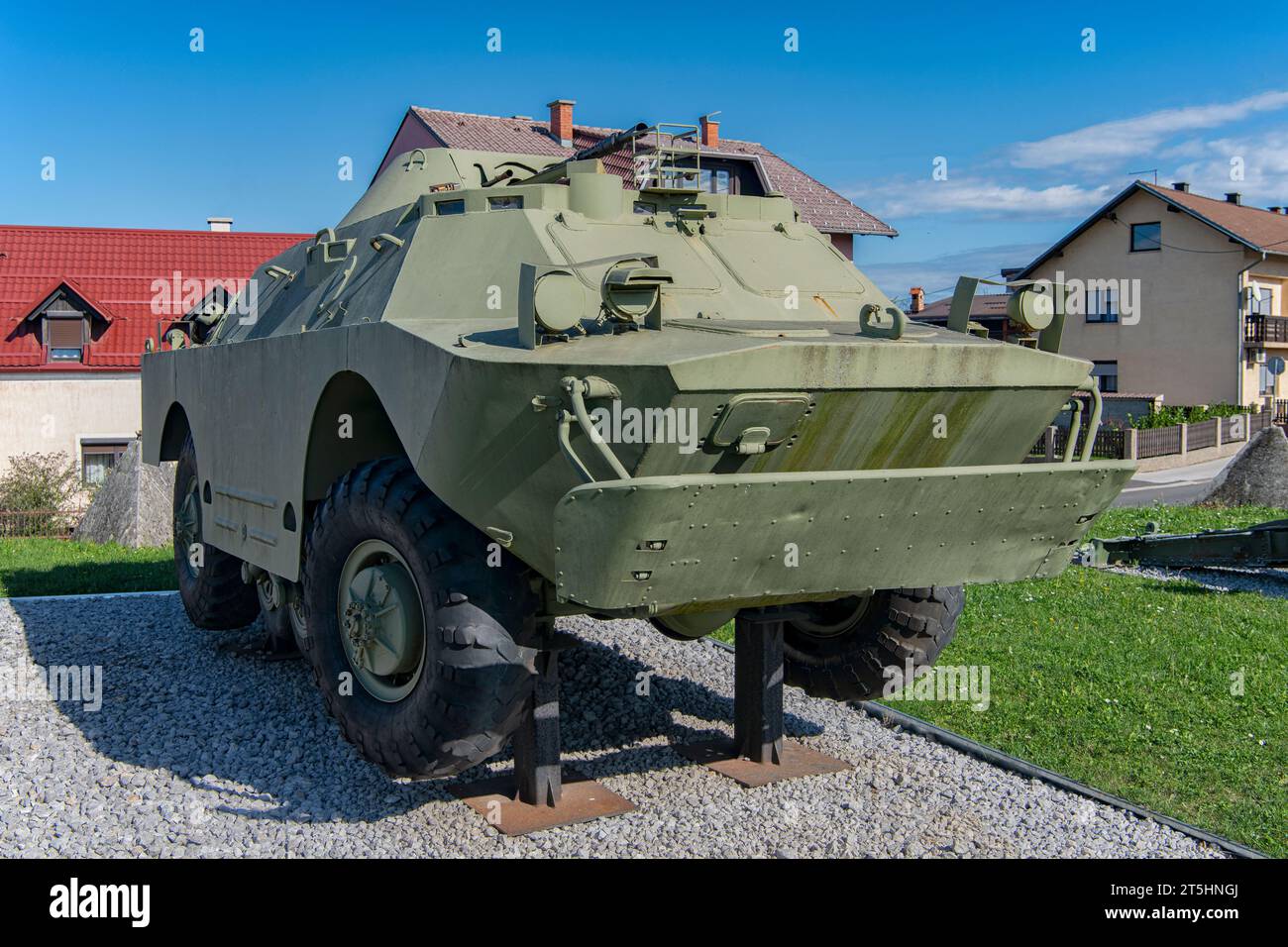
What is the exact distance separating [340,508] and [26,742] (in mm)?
2166

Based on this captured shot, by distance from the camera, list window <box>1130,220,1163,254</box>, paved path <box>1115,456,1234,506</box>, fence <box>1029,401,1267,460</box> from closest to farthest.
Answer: paved path <box>1115,456,1234,506</box>, fence <box>1029,401,1267,460</box>, window <box>1130,220,1163,254</box>

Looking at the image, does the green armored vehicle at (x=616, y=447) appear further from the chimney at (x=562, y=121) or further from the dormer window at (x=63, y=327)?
the chimney at (x=562, y=121)

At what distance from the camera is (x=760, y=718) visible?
5754mm

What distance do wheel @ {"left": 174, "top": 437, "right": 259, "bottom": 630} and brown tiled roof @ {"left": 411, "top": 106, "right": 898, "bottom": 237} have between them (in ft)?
60.5

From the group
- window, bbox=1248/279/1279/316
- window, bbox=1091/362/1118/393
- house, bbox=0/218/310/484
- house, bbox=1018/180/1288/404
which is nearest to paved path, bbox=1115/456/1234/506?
house, bbox=1018/180/1288/404

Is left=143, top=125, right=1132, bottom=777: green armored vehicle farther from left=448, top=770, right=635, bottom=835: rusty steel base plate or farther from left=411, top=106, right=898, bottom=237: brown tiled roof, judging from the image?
left=411, top=106, right=898, bottom=237: brown tiled roof

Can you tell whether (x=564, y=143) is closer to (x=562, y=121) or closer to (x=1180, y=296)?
(x=562, y=121)

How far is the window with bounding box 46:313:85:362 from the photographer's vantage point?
2233 centimetres

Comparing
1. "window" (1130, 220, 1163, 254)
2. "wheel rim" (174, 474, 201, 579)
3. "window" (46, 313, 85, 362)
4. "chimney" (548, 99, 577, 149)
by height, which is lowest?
"wheel rim" (174, 474, 201, 579)

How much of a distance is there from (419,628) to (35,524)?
13.9 m

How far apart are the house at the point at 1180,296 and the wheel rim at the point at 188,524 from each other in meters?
23.4

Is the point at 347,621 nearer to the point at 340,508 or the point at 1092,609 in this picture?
the point at 340,508

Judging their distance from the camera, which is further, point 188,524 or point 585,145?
point 585,145

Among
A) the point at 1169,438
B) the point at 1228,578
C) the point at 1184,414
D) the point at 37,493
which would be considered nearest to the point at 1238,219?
the point at 1184,414
